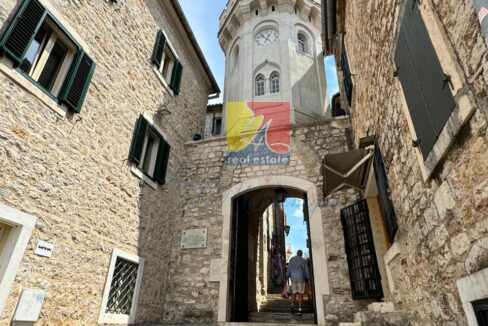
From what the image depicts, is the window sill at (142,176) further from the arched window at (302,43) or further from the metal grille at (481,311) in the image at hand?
the arched window at (302,43)

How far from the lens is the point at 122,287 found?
5.42 metres

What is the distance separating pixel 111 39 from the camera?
5.76m

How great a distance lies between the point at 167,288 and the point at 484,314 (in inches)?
239

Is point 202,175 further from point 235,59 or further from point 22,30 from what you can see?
point 235,59

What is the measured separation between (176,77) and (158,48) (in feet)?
A: 3.12

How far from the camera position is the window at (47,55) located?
385 centimetres

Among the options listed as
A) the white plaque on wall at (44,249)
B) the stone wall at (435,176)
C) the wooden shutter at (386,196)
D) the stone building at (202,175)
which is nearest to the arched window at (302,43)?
the stone building at (202,175)

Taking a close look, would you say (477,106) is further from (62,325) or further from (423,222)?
(62,325)

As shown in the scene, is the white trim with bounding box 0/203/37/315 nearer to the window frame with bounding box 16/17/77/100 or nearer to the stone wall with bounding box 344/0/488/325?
the window frame with bounding box 16/17/77/100

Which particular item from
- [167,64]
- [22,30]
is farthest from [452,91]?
[167,64]

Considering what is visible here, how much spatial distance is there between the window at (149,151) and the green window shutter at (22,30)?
98.2 inches

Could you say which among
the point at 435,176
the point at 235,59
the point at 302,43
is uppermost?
the point at 302,43

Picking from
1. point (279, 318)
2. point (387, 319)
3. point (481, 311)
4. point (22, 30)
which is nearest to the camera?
point (481, 311)

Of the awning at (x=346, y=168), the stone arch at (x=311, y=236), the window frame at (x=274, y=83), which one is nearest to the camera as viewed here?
the awning at (x=346, y=168)
